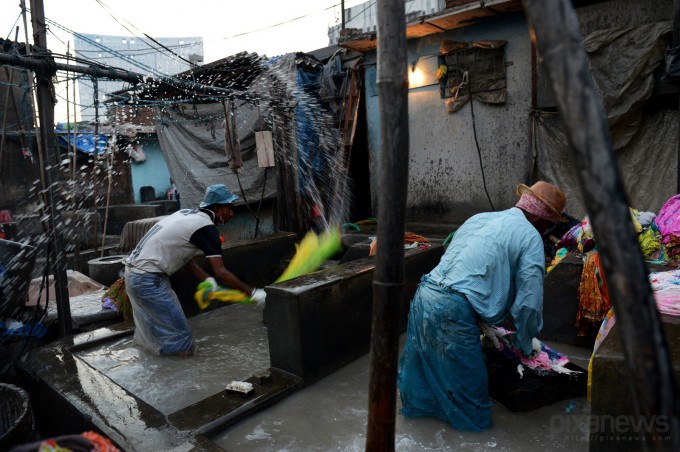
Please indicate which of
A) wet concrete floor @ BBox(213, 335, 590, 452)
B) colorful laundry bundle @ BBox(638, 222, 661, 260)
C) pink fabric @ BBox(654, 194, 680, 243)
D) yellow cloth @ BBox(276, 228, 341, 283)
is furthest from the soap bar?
pink fabric @ BBox(654, 194, 680, 243)

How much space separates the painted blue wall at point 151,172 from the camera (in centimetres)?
2020

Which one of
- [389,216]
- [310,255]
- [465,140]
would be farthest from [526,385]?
[465,140]

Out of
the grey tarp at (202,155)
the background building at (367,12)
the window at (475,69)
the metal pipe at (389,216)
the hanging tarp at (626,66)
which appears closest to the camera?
the metal pipe at (389,216)

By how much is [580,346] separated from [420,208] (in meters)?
5.31

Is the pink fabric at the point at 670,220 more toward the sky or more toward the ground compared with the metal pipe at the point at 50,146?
more toward the ground

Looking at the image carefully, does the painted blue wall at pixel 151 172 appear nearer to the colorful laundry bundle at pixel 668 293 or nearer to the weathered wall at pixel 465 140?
the weathered wall at pixel 465 140

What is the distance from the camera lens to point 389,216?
68.4 inches

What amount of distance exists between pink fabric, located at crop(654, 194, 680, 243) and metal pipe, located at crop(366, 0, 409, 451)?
4841 mm

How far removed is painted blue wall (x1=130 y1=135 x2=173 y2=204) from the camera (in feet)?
66.3

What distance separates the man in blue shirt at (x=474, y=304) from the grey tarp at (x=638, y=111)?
14.8ft

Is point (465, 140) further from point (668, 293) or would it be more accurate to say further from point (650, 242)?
point (668, 293)

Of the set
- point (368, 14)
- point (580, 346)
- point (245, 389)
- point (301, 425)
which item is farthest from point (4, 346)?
point (368, 14)

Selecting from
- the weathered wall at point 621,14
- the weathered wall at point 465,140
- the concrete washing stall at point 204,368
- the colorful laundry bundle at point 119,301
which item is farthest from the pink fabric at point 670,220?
the colorful laundry bundle at point 119,301

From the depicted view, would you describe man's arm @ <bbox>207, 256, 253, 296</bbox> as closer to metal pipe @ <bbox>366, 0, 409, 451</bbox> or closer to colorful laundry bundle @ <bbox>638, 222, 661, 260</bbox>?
metal pipe @ <bbox>366, 0, 409, 451</bbox>
